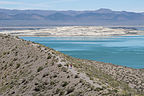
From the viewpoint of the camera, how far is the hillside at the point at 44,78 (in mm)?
16656

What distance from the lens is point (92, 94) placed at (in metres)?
15.5

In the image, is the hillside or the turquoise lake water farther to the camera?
the turquoise lake water

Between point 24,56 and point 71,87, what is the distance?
977 cm

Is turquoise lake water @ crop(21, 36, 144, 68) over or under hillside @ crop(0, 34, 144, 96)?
under

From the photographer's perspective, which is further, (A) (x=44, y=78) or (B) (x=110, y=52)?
(B) (x=110, y=52)

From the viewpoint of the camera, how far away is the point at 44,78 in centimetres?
1964

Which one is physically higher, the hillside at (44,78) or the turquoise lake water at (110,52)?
the hillside at (44,78)

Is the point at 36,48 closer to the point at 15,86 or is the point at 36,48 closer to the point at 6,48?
the point at 6,48

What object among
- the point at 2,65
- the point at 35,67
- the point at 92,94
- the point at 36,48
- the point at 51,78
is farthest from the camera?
the point at 36,48

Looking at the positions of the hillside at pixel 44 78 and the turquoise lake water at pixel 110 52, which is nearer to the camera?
the hillside at pixel 44 78

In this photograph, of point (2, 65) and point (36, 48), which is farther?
point (36, 48)

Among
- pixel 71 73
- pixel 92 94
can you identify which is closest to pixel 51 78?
pixel 71 73

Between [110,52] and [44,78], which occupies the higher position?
[44,78]

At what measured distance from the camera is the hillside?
16.7 metres
